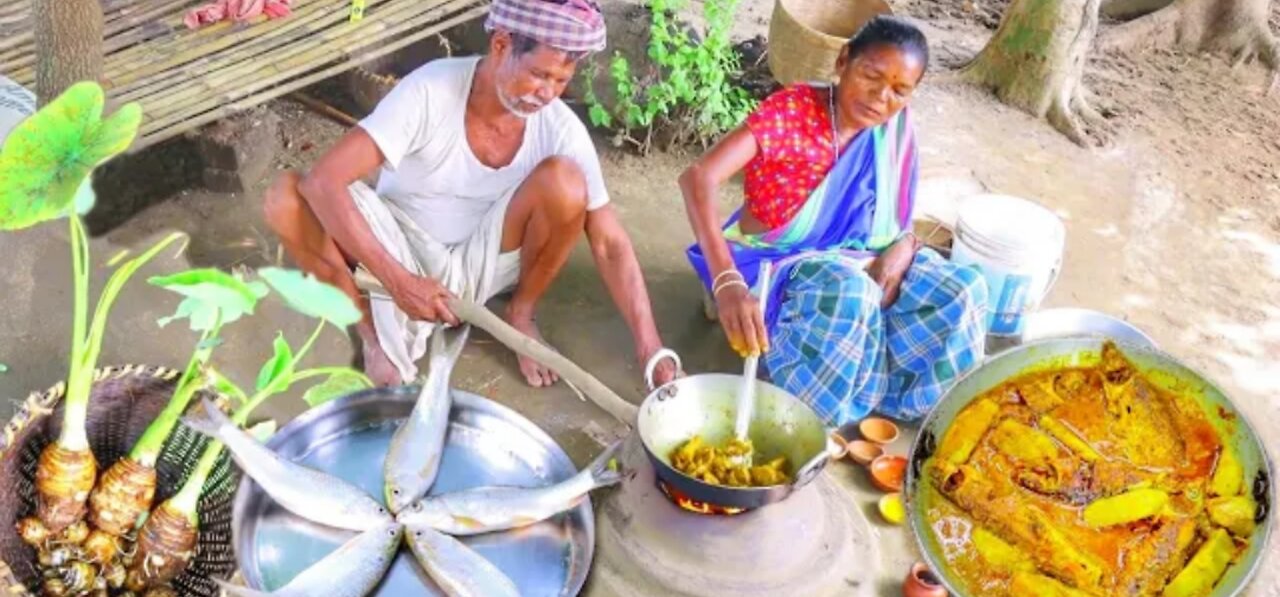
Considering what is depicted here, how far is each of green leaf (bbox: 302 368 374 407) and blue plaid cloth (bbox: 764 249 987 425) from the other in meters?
1.10

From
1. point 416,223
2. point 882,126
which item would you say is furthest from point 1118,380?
point 416,223

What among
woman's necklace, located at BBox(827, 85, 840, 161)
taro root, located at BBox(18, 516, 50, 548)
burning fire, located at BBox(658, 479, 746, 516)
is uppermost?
woman's necklace, located at BBox(827, 85, 840, 161)

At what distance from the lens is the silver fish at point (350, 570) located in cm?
204

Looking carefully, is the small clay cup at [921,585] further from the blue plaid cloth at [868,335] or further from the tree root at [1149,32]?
the tree root at [1149,32]

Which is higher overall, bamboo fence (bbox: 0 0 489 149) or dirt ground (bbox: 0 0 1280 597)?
bamboo fence (bbox: 0 0 489 149)

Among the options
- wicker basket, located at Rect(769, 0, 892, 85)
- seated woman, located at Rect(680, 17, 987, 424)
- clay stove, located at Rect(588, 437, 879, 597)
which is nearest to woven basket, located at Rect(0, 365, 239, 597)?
clay stove, located at Rect(588, 437, 879, 597)

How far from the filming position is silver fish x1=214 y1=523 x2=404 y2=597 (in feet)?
6.69

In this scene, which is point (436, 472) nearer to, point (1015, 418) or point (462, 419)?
point (462, 419)

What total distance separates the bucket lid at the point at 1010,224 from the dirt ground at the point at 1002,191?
0.42m

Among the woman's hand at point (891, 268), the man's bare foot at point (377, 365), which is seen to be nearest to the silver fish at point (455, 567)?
the man's bare foot at point (377, 365)

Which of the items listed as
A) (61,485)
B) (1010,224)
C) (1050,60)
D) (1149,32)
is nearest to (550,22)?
(61,485)

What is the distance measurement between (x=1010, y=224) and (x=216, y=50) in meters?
2.54

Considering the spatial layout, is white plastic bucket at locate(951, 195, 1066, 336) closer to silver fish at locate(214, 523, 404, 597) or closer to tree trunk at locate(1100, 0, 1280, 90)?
silver fish at locate(214, 523, 404, 597)

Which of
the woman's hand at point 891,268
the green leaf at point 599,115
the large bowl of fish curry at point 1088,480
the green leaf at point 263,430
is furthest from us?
the green leaf at point 599,115
